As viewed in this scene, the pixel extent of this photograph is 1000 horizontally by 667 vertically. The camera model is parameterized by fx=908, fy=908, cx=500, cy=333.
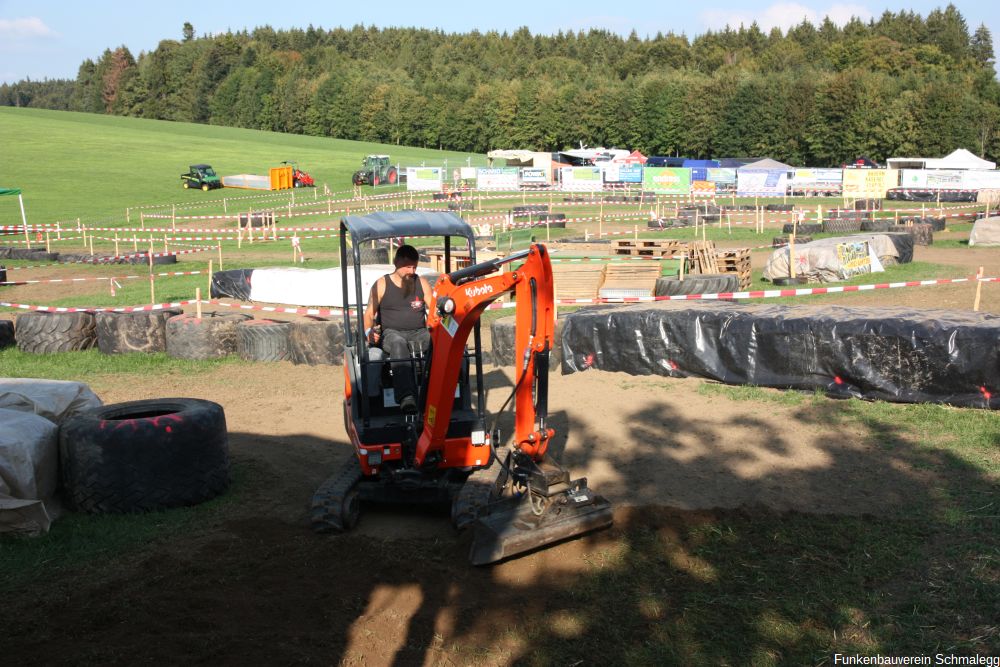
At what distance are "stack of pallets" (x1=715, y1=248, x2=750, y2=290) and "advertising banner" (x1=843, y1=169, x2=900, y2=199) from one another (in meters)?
34.5

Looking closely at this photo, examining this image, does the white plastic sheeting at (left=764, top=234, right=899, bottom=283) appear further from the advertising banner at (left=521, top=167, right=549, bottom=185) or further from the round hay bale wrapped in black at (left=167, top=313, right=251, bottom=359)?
the advertising banner at (left=521, top=167, right=549, bottom=185)

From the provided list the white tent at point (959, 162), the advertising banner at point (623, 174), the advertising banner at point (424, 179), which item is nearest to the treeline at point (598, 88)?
the white tent at point (959, 162)

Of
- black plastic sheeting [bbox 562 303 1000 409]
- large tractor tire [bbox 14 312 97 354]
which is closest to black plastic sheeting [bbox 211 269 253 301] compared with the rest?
large tractor tire [bbox 14 312 97 354]

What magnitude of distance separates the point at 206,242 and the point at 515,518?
33.6 meters

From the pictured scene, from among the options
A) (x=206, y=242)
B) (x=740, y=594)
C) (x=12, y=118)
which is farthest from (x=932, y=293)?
(x=12, y=118)

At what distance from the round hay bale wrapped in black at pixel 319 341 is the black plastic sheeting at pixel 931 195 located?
4095 centimetres

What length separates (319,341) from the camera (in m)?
14.3

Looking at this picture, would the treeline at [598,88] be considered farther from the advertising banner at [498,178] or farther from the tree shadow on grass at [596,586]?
the tree shadow on grass at [596,586]

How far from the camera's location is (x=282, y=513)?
8.12m

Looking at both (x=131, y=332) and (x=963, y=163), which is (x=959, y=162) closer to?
(x=963, y=163)

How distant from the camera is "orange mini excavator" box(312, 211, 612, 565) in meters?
6.67

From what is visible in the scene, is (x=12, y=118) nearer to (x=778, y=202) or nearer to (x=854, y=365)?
(x=778, y=202)

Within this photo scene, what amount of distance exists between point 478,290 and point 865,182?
52695 mm

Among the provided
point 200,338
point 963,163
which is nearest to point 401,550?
point 200,338
